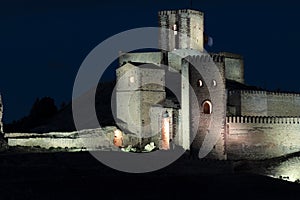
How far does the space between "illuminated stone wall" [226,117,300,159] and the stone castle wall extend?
6.41 meters

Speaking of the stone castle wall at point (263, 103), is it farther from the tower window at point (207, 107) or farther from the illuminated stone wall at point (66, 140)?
the illuminated stone wall at point (66, 140)

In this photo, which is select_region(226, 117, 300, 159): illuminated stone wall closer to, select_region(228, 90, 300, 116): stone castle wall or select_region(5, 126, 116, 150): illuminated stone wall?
select_region(228, 90, 300, 116): stone castle wall

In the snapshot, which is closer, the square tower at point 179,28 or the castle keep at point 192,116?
the castle keep at point 192,116

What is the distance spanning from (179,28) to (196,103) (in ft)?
69.0

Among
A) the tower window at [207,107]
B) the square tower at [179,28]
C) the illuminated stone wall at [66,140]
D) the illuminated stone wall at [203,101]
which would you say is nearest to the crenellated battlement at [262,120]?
the illuminated stone wall at [203,101]

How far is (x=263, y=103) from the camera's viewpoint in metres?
47.2

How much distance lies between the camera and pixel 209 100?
36969 millimetres

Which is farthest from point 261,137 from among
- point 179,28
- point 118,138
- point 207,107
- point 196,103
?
point 179,28

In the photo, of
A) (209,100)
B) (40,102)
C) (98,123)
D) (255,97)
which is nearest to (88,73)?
(40,102)

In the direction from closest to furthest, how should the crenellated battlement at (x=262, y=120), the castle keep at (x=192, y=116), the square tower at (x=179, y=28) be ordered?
1. the castle keep at (x=192, y=116)
2. the crenellated battlement at (x=262, y=120)
3. the square tower at (x=179, y=28)

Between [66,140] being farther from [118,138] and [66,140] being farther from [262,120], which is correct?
[262,120]

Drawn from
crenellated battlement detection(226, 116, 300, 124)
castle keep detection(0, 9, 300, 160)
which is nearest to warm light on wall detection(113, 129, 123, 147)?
castle keep detection(0, 9, 300, 160)

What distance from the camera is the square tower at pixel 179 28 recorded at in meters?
57.0

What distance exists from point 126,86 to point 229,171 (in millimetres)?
15321
